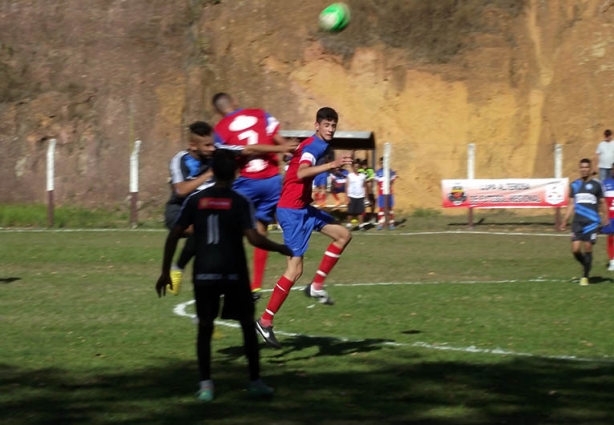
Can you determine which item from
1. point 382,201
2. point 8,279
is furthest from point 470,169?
point 8,279

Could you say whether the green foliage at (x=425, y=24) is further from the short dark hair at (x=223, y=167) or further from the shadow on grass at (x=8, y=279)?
the short dark hair at (x=223, y=167)

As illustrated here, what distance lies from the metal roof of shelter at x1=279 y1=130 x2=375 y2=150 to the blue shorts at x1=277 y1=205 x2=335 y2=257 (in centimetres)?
1951

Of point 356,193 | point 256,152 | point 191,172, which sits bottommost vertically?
point 356,193

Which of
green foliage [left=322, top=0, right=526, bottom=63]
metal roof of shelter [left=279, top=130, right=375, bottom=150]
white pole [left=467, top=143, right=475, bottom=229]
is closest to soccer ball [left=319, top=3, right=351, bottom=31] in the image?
white pole [left=467, top=143, right=475, bottom=229]

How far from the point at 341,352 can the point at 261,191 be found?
2159mm

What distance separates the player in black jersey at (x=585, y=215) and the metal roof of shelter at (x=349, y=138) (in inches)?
578

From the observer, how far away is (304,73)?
3438cm

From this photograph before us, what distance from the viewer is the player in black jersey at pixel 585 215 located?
48.7 ft

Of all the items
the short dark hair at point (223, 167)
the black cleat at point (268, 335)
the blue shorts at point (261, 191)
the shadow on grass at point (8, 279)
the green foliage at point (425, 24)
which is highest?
the green foliage at point (425, 24)

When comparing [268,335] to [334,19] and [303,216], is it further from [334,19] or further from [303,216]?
[334,19]

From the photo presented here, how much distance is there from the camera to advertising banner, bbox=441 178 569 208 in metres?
26.4

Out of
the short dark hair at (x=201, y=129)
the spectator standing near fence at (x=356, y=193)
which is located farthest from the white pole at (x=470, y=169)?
the short dark hair at (x=201, y=129)

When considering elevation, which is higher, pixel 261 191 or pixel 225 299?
pixel 261 191

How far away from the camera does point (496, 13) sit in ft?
113
